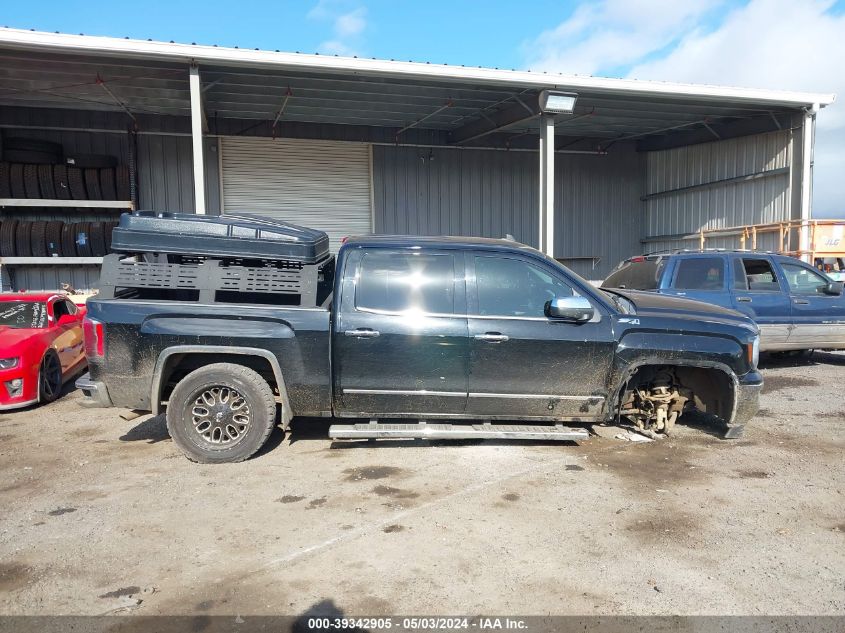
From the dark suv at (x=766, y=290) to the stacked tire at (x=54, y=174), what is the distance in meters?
11.6

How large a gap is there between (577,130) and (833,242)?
22.6 ft

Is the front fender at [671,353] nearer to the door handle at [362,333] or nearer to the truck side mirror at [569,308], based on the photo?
the truck side mirror at [569,308]

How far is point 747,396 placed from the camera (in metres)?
5.22

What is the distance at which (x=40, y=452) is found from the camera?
18.1 ft

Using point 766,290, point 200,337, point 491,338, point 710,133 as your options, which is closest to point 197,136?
point 200,337

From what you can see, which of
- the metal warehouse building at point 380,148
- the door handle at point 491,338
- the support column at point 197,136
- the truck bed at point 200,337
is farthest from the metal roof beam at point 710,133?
the truck bed at point 200,337

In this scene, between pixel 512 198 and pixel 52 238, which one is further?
pixel 512 198

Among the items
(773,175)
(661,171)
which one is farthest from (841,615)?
(661,171)

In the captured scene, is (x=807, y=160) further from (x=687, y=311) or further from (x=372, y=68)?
(x=687, y=311)

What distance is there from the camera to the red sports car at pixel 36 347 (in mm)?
6816

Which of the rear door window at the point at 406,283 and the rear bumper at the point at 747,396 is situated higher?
the rear door window at the point at 406,283

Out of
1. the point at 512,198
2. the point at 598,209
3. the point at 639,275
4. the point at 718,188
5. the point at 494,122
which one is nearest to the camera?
the point at 639,275

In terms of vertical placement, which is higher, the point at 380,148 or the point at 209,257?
the point at 380,148

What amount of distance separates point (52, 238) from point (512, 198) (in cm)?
1169
